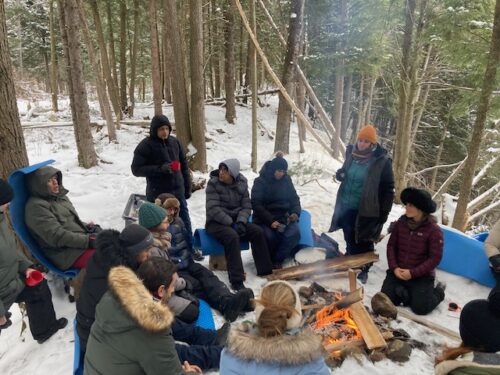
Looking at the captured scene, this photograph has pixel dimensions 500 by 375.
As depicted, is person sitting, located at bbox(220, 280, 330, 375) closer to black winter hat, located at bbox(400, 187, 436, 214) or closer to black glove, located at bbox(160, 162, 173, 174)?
black winter hat, located at bbox(400, 187, 436, 214)

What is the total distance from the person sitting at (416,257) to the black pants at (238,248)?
1.52 meters

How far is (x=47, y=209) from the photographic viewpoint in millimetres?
3686

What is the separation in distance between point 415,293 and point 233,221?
2.38 m

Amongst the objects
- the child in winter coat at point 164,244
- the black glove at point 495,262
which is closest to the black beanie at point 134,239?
the child in winter coat at point 164,244

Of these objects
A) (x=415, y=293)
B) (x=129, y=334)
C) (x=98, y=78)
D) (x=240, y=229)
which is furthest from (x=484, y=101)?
(x=98, y=78)

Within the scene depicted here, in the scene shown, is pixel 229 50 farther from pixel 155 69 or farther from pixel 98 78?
pixel 98 78

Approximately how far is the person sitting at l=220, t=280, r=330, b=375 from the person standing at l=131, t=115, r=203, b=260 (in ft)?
9.60

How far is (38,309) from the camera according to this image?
11.2 ft

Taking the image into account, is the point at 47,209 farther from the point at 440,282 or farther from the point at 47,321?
the point at 440,282

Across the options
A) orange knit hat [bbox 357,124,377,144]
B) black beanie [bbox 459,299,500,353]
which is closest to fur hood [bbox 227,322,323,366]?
black beanie [bbox 459,299,500,353]

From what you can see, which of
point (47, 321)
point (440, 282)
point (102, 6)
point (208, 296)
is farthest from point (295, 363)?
point (102, 6)

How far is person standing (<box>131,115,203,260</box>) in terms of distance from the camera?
500 centimetres

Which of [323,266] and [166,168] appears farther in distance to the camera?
[166,168]

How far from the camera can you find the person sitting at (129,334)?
6.49 feet
